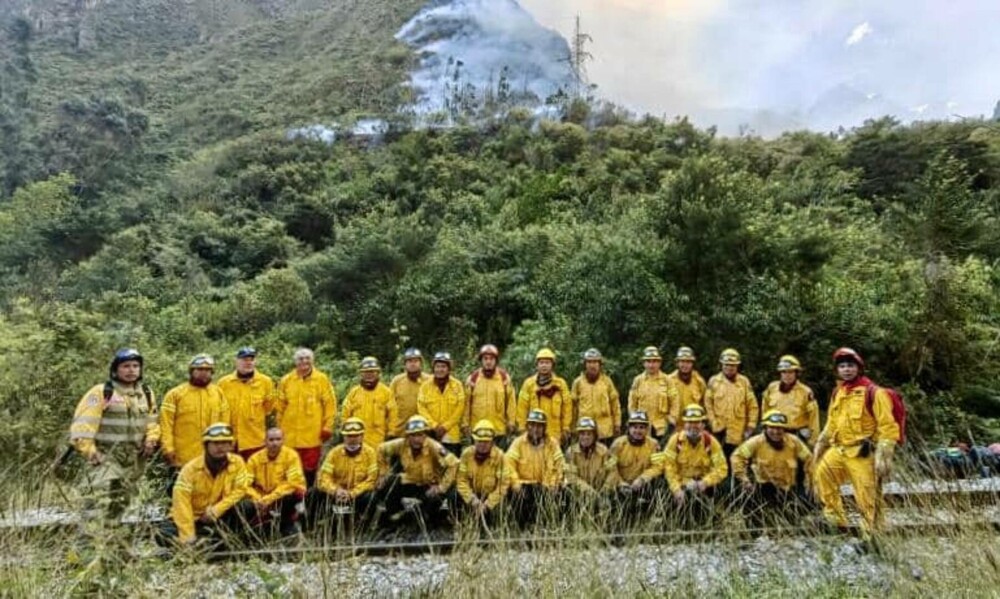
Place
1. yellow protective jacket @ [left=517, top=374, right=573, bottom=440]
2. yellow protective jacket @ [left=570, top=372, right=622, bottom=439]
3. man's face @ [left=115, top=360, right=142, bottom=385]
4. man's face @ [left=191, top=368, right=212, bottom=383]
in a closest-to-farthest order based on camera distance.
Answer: man's face @ [left=115, top=360, right=142, bottom=385] → man's face @ [left=191, top=368, right=212, bottom=383] → yellow protective jacket @ [left=517, top=374, right=573, bottom=440] → yellow protective jacket @ [left=570, top=372, right=622, bottom=439]

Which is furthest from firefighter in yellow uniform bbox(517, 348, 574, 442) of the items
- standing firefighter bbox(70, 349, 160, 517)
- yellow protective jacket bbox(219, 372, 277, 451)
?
standing firefighter bbox(70, 349, 160, 517)

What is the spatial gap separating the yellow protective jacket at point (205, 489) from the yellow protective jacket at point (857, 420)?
5.04 meters

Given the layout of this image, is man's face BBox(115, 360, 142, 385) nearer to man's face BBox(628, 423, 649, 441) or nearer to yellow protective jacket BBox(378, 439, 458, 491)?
yellow protective jacket BBox(378, 439, 458, 491)

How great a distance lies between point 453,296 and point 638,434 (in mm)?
9015

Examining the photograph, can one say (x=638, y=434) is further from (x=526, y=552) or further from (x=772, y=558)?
(x=526, y=552)

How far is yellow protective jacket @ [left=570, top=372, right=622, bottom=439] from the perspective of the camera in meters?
7.00

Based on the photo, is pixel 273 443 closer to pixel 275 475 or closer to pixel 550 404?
pixel 275 475

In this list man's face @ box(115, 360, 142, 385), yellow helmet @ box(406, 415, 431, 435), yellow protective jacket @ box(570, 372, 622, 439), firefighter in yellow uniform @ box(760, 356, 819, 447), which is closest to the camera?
man's face @ box(115, 360, 142, 385)

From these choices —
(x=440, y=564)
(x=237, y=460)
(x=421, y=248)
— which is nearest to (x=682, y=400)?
(x=440, y=564)

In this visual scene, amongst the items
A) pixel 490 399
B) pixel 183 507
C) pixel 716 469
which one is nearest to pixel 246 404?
pixel 183 507

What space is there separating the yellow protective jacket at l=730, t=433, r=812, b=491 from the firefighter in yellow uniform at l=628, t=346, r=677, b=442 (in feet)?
4.08

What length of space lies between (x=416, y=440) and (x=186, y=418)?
205 centimetres

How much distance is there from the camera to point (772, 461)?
5.84 m

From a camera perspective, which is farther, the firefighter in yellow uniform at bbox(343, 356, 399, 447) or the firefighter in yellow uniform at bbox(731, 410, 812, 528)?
the firefighter in yellow uniform at bbox(343, 356, 399, 447)
